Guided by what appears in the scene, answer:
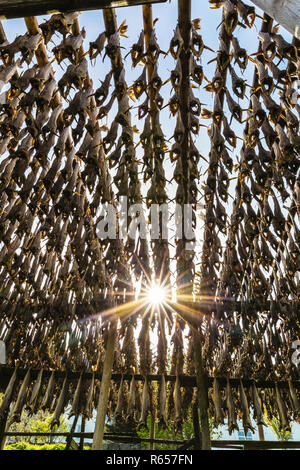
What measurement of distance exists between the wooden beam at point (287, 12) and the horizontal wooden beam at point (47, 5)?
47 cm

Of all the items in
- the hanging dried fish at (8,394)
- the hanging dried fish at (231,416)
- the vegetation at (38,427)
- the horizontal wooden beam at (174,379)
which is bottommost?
the hanging dried fish at (231,416)

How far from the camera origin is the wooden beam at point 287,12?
120cm

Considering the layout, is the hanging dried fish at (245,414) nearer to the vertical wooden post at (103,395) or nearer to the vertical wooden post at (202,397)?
the vertical wooden post at (202,397)

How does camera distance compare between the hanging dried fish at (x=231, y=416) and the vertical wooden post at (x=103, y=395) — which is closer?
the vertical wooden post at (x=103, y=395)

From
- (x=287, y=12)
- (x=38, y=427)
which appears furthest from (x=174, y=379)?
(x=38, y=427)

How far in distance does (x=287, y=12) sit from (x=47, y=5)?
97 centimetres

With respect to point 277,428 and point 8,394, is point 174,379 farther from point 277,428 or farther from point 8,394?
point 277,428

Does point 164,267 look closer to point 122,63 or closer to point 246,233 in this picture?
point 246,233

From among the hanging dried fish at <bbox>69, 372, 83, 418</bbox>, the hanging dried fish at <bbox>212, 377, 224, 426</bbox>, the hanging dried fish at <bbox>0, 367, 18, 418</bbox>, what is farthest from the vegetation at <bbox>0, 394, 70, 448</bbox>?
the hanging dried fish at <bbox>212, 377, 224, 426</bbox>

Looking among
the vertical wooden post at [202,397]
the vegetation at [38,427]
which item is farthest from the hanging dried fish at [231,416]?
the vegetation at [38,427]

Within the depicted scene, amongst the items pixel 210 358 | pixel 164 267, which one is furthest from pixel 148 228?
pixel 210 358

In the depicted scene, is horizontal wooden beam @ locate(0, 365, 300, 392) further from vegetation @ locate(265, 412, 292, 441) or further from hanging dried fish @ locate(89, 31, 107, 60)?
hanging dried fish @ locate(89, 31, 107, 60)

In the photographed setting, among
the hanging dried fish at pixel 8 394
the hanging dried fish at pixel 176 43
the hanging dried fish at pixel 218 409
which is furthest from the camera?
the hanging dried fish at pixel 8 394

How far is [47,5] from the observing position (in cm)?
131
